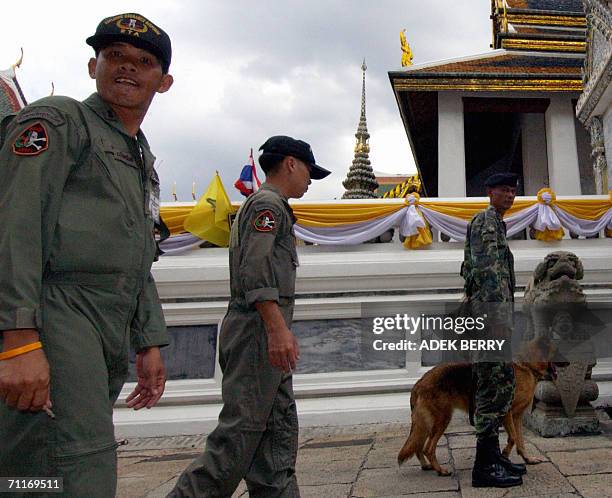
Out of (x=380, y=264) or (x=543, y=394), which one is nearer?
(x=543, y=394)

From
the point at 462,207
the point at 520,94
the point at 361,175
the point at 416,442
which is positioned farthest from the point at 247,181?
the point at 361,175

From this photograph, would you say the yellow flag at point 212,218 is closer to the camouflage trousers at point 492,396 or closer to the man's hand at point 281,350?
the camouflage trousers at point 492,396

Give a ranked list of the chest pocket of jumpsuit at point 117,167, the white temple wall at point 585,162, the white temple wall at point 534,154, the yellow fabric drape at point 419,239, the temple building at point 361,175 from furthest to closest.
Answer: the temple building at point 361,175
the white temple wall at point 534,154
the white temple wall at point 585,162
the yellow fabric drape at point 419,239
the chest pocket of jumpsuit at point 117,167

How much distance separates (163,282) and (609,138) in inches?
217

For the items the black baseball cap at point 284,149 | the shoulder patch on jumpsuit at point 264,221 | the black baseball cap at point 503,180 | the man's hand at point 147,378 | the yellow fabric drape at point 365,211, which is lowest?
the man's hand at point 147,378

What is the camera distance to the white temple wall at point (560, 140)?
1070 centimetres

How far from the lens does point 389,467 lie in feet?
11.4

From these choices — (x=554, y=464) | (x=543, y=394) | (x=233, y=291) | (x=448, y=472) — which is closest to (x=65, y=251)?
(x=233, y=291)

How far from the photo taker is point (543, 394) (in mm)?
4066

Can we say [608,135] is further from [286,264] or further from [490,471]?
[286,264]

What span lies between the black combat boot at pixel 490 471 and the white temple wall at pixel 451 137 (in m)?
8.61

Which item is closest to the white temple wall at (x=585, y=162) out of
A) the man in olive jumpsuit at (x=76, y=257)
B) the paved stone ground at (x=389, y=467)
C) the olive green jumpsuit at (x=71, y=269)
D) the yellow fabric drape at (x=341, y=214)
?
the yellow fabric drape at (x=341, y=214)

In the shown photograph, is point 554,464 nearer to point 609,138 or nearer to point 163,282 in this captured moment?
point 163,282

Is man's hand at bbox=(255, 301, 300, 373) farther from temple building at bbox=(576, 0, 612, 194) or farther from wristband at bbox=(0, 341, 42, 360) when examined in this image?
temple building at bbox=(576, 0, 612, 194)
